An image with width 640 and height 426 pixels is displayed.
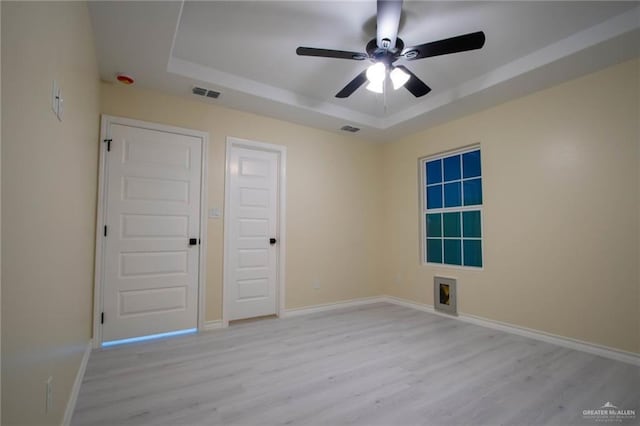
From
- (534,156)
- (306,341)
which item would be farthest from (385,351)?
(534,156)

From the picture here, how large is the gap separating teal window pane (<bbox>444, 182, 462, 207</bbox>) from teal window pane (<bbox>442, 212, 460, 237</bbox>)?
139 millimetres

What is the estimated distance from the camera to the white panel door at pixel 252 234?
147 inches

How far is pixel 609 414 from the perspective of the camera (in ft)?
6.11

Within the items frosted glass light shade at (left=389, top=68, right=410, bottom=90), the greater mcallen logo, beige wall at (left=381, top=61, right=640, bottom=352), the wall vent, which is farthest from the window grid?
the greater mcallen logo

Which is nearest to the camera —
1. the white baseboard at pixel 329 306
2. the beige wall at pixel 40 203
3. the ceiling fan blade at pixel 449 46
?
the beige wall at pixel 40 203

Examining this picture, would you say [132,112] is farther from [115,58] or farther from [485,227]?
[485,227]

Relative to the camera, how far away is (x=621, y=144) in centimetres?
269

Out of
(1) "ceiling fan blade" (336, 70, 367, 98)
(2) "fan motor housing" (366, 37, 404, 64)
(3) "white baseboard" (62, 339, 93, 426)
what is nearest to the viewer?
(3) "white baseboard" (62, 339, 93, 426)

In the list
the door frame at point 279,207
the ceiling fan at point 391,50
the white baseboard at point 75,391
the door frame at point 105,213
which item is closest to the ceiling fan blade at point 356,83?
the ceiling fan at point 391,50

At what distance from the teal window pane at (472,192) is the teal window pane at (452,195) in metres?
0.10

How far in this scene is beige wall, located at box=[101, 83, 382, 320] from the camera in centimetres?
343

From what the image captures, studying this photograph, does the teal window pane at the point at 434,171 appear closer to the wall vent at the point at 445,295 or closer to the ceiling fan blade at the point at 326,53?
the wall vent at the point at 445,295

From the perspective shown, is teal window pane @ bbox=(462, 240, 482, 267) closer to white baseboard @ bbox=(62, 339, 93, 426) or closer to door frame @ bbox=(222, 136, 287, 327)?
door frame @ bbox=(222, 136, 287, 327)

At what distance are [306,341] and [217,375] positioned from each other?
0.99 meters
